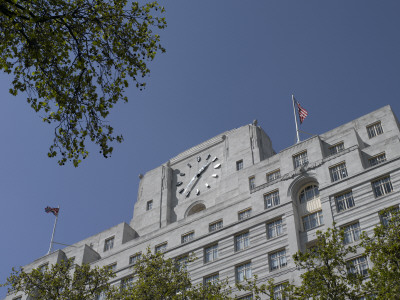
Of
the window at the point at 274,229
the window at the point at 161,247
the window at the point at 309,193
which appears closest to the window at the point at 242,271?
the window at the point at 274,229

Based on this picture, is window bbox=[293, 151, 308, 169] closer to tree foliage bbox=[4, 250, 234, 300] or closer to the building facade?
the building facade

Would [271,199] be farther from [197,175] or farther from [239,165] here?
[197,175]

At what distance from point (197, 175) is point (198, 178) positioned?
0.47 m

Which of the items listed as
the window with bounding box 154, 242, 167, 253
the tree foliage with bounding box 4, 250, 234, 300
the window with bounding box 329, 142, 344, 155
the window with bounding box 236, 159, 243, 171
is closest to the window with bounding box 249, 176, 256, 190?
the window with bounding box 236, 159, 243, 171

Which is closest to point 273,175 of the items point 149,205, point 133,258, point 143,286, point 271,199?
point 271,199

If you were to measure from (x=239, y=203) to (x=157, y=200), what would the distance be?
18925 mm

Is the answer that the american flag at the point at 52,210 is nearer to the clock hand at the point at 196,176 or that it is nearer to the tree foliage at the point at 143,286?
the clock hand at the point at 196,176

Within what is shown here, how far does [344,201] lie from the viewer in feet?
193

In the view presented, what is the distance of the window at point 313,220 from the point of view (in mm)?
59719

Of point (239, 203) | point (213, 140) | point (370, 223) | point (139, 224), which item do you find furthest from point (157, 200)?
point (370, 223)

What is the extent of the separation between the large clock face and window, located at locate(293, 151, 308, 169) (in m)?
14.4

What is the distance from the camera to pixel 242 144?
3155 inches

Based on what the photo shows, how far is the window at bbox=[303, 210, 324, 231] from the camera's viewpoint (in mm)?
59719

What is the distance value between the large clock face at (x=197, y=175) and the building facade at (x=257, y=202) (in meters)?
0.16
